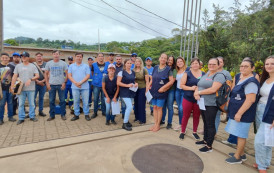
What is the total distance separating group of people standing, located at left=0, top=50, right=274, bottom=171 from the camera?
2.67 meters

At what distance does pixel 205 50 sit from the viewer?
15828 mm

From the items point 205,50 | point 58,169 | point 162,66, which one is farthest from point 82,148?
point 205,50

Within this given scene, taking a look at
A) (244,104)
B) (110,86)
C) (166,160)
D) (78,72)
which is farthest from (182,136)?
(78,72)

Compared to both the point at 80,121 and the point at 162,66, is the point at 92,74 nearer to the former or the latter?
the point at 80,121

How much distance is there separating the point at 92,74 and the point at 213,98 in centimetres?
398

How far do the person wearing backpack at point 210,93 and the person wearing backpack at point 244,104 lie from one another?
294 millimetres

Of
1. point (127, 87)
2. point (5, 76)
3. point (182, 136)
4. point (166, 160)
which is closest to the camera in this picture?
point (166, 160)

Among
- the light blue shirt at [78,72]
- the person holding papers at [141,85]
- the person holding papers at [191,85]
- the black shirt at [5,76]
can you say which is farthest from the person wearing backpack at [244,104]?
the black shirt at [5,76]

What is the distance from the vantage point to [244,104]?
266cm

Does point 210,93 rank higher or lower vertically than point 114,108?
higher

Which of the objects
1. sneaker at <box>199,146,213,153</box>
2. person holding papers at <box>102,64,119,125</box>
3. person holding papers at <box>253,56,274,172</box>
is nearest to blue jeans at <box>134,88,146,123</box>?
person holding papers at <box>102,64,119,125</box>

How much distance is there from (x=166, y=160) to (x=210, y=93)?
1483 millimetres

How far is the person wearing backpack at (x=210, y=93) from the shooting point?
120 inches

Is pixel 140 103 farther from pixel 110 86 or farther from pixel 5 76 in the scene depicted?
pixel 5 76
